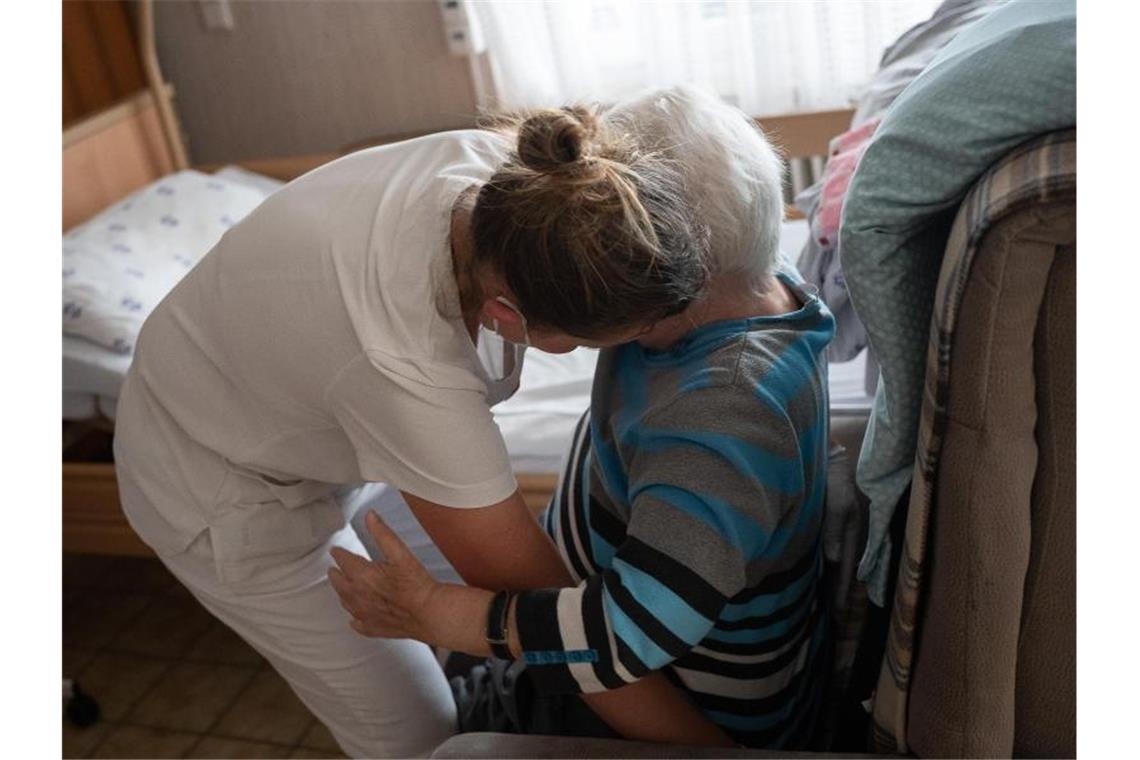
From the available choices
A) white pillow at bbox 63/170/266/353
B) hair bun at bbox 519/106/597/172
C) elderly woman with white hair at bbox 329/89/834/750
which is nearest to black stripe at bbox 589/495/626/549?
elderly woman with white hair at bbox 329/89/834/750

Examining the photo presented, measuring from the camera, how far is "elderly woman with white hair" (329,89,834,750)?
1016 millimetres

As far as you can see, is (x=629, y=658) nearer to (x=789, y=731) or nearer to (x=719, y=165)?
→ (x=789, y=731)

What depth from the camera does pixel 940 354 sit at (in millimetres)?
872

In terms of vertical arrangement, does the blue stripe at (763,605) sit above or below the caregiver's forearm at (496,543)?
below

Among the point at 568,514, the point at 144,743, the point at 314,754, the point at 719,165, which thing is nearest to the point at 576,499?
the point at 568,514

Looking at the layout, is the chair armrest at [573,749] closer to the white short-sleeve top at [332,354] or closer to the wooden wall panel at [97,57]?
the white short-sleeve top at [332,354]

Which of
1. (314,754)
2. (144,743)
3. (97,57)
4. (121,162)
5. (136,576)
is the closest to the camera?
(314,754)

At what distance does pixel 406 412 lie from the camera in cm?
107

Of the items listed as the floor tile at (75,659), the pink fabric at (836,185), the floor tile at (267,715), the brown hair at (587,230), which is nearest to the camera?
the brown hair at (587,230)

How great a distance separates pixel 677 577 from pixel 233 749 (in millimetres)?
1368

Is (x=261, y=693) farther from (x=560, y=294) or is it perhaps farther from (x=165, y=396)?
(x=560, y=294)

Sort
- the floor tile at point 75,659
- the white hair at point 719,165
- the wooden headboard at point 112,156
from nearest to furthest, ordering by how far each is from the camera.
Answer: the white hair at point 719,165, the floor tile at point 75,659, the wooden headboard at point 112,156

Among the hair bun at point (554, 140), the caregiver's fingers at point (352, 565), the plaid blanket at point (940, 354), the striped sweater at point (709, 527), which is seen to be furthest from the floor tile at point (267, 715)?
the hair bun at point (554, 140)

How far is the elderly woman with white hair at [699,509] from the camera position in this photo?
1.02 meters
